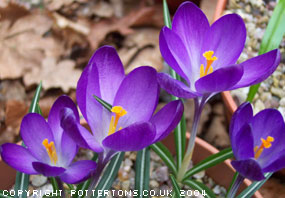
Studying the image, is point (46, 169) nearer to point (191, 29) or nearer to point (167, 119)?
point (167, 119)

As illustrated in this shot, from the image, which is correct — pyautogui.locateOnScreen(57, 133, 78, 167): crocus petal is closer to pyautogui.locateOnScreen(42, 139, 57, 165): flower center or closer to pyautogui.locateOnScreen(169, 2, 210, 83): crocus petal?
pyautogui.locateOnScreen(42, 139, 57, 165): flower center

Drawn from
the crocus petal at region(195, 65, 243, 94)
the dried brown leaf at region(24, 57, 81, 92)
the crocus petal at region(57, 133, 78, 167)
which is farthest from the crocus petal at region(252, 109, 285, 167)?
the dried brown leaf at region(24, 57, 81, 92)

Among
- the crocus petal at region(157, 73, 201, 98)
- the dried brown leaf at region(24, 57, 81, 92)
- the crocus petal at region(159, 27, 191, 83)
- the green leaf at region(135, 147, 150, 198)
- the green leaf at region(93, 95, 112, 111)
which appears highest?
the crocus petal at region(159, 27, 191, 83)

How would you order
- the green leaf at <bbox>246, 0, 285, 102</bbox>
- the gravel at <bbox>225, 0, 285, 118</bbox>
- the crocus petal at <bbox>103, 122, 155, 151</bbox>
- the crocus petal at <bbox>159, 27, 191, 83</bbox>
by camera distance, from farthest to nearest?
the gravel at <bbox>225, 0, 285, 118</bbox>
the green leaf at <bbox>246, 0, 285, 102</bbox>
the crocus petal at <bbox>159, 27, 191, 83</bbox>
the crocus petal at <bbox>103, 122, 155, 151</bbox>

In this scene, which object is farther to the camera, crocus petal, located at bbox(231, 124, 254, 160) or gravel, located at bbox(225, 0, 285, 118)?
gravel, located at bbox(225, 0, 285, 118)

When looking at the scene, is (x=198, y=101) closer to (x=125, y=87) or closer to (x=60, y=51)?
(x=125, y=87)

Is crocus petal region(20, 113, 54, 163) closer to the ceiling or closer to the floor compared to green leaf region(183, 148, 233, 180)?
closer to the ceiling

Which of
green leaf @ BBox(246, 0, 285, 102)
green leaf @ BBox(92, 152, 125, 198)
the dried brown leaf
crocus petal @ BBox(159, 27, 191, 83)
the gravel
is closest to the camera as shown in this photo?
crocus petal @ BBox(159, 27, 191, 83)
